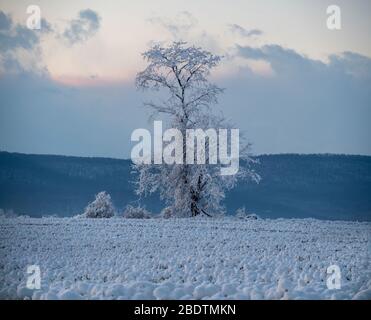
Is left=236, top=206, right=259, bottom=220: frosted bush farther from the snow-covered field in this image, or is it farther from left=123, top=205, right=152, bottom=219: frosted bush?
the snow-covered field

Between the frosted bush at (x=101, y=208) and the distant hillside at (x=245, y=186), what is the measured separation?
73 centimetres

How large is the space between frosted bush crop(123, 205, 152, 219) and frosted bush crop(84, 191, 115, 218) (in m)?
0.76

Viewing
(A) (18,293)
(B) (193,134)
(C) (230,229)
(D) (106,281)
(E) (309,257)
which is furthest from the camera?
(B) (193,134)

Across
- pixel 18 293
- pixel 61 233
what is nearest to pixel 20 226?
pixel 61 233

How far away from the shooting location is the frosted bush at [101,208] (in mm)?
30844

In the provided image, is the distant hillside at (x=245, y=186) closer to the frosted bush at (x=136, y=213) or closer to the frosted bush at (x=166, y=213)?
the frosted bush at (x=136, y=213)

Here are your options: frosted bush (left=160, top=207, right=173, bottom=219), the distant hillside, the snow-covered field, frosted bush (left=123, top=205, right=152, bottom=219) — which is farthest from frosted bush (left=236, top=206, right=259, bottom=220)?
the snow-covered field

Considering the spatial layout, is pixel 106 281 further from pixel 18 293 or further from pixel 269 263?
pixel 269 263

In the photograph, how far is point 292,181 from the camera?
39.8 meters

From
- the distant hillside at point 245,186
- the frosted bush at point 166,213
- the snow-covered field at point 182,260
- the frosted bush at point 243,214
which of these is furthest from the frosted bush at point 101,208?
the frosted bush at point 243,214

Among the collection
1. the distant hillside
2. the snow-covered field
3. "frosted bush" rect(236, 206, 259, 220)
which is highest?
the distant hillside

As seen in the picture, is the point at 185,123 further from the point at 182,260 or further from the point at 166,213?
the point at 182,260

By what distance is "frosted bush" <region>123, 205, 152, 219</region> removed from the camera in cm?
3128

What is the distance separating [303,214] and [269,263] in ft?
72.2
